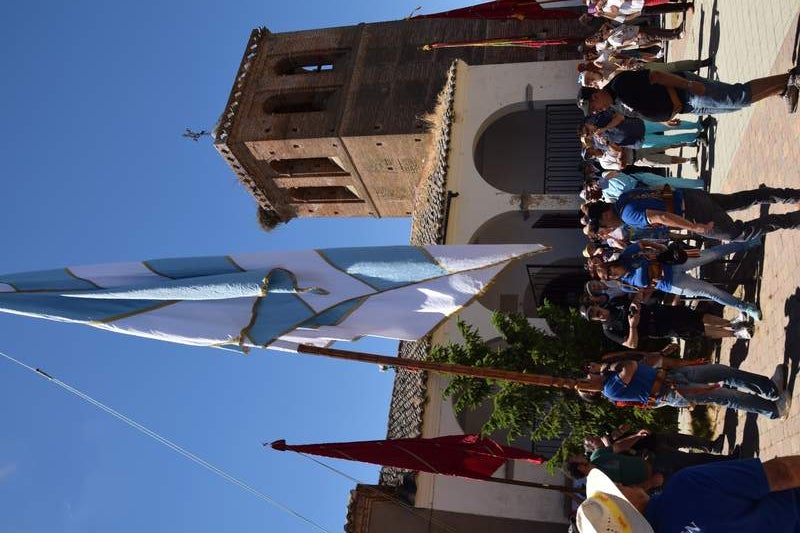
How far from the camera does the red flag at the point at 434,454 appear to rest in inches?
397

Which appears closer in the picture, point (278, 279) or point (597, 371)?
point (278, 279)

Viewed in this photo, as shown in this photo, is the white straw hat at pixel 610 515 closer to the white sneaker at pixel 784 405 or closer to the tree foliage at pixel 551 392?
the white sneaker at pixel 784 405

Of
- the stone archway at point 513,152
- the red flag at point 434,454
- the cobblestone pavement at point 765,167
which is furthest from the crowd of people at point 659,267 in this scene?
the stone archway at point 513,152

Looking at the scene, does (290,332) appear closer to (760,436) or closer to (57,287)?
(57,287)

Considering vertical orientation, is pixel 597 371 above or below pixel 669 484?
above

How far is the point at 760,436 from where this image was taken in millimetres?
7234

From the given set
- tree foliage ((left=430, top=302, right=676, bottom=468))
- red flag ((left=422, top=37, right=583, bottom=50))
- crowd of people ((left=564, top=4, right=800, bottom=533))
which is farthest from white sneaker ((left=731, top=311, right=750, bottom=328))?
red flag ((left=422, top=37, right=583, bottom=50))

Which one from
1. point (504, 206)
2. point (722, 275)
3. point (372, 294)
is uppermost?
point (504, 206)

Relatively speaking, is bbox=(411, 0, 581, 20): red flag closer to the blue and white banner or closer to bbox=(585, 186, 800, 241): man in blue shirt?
bbox=(585, 186, 800, 241): man in blue shirt

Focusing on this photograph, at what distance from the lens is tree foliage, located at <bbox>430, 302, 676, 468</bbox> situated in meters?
10.6

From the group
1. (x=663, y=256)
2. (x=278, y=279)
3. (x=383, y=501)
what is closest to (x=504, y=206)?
(x=383, y=501)

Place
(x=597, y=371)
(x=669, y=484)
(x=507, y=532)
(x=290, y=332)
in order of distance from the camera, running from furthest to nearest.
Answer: (x=507, y=532) → (x=597, y=371) → (x=290, y=332) → (x=669, y=484)

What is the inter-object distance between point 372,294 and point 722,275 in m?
4.96

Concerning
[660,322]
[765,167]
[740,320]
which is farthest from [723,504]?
[765,167]
